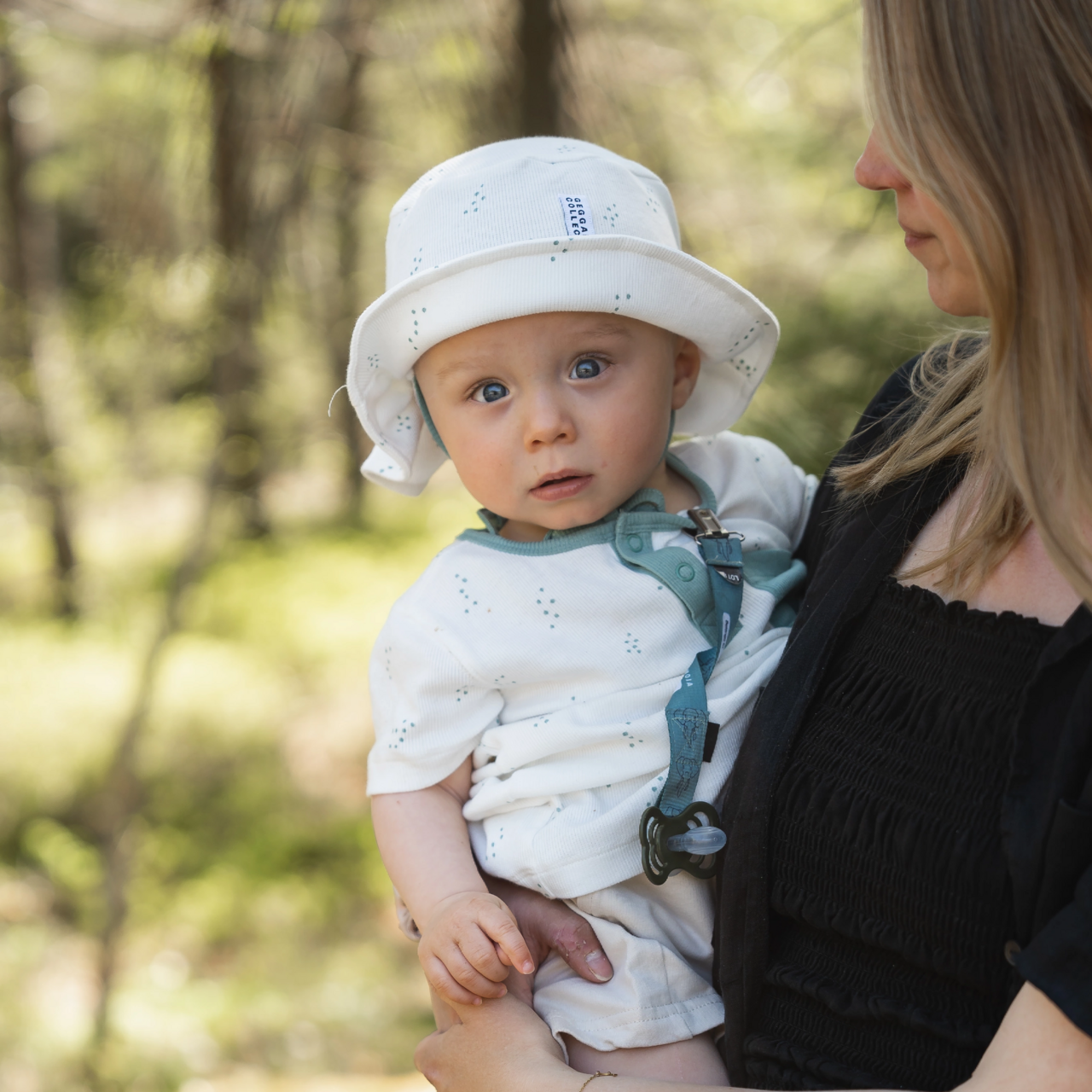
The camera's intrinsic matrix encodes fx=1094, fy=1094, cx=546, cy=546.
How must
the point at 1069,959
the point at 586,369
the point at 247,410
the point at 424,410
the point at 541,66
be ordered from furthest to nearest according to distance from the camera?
the point at 247,410 → the point at 541,66 → the point at 424,410 → the point at 586,369 → the point at 1069,959

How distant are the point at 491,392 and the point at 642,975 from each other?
74 cm

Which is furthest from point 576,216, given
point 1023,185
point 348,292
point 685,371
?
point 348,292

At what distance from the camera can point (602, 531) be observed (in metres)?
1.45

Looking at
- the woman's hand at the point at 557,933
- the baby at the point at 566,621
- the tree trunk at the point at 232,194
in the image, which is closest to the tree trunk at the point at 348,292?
the tree trunk at the point at 232,194

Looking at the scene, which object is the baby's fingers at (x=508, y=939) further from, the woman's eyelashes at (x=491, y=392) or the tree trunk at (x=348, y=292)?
the tree trunk at (x=348, y=292)

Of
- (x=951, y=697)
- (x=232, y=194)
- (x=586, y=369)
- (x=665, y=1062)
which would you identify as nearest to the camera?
(x=951, y=697)

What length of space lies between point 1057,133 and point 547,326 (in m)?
0.60

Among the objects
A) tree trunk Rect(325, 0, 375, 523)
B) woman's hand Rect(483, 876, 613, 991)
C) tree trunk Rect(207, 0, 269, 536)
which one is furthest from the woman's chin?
tree trunk Rect(325, 0, 375, 523)

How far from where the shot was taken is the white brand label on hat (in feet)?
4.42

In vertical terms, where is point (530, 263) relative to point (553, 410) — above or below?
above

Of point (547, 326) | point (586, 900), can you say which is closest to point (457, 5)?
point (547, 326)

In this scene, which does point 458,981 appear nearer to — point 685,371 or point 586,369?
point 586,369

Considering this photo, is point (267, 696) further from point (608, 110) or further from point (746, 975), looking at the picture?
point (746, 975)

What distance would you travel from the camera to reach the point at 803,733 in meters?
1.19
